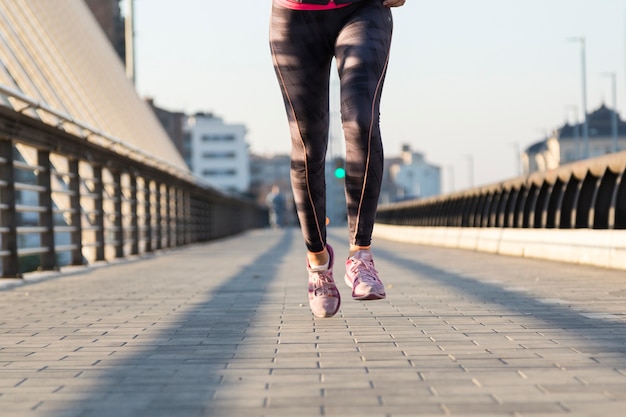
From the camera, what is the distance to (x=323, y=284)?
539 cm

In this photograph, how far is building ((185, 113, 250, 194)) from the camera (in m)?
175

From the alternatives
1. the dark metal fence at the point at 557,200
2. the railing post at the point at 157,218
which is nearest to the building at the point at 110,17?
the railing post at the point at 157,218

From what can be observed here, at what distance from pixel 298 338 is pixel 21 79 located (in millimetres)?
8693

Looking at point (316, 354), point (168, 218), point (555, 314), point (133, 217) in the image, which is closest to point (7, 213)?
point (555, 314)

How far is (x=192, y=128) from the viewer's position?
17662 cm

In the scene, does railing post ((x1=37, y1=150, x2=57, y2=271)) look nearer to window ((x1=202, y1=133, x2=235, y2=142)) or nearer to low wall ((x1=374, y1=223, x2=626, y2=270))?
low wall ((x1=374, y1=223, x2=626, y2=270))

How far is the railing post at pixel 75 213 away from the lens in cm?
1269

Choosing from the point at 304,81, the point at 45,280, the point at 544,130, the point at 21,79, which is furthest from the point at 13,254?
the point at 544,130

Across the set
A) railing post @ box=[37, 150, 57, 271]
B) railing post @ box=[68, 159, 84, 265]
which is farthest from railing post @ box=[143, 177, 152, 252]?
railing post @ box=[37, 150, 57, 271]

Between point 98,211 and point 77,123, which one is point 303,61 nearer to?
point 77,123

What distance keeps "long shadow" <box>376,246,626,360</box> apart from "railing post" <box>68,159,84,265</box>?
5.14 meters

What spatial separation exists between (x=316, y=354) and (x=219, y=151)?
567 feet

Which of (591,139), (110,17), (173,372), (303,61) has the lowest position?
(173,372)

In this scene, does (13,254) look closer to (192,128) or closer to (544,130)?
(544,130)
